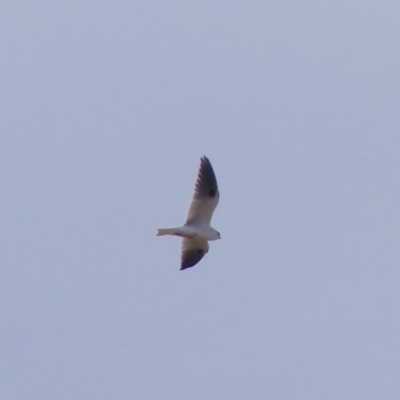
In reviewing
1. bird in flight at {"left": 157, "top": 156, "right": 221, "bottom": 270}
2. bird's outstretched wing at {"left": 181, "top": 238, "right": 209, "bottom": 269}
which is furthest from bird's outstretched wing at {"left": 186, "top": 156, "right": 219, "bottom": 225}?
bird's outstretched wing at {"left": 181, "top": 238, "right": 209, "bottom": 269}

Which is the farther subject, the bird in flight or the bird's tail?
the bird in flight

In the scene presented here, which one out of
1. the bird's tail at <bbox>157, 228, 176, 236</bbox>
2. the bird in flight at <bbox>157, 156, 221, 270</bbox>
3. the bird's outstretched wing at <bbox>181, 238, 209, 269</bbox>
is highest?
the bird in flight at <bbox>157, 156, 221, 270</bbox>

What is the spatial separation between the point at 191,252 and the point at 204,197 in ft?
4.34

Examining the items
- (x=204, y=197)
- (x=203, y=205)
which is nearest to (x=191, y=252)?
(x=203, y=205)

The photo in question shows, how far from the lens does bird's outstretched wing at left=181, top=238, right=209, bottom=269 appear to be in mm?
28422

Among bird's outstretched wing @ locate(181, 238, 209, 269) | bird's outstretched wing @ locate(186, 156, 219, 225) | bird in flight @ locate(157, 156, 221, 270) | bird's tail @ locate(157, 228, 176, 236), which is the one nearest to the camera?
bird's tail @ locate(157, 228, 176, 236)

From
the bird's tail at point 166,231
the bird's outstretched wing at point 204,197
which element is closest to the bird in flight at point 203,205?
the bird's outstretched wing at point 204,197

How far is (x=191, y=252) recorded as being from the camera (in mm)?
28562

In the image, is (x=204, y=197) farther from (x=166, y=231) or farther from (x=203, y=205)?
(x=166, y=231)

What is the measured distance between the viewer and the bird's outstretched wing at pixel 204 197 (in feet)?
92.1

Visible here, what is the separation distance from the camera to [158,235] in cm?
2683

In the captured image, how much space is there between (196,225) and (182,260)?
3.37ft

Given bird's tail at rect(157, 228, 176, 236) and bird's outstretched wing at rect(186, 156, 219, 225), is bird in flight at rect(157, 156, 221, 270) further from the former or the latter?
bird's tail at rect(157, 228, 176, 236)

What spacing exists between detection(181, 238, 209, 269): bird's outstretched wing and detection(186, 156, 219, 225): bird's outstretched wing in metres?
0.60
